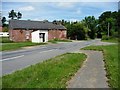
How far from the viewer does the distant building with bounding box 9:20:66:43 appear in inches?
2598

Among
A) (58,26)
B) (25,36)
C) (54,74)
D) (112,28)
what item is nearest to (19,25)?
(25,36)

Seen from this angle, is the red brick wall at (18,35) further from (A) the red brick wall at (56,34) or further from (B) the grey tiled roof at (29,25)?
(A) the red brick wall at (56,34)

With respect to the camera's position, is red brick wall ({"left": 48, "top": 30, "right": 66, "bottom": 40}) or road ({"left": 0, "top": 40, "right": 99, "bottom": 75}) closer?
road ({"left": 0, "top": 40, "right": 99, "bottom": 75})

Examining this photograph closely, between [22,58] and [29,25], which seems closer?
[22,58]

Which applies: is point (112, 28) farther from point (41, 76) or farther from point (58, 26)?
point (41, 76)

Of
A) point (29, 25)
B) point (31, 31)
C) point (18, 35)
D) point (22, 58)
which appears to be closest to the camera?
point (22, 58)

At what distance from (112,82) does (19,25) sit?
5871 cm

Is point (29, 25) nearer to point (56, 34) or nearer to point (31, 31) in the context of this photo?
point (31, 31)

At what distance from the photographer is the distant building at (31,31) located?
66000 millimetres

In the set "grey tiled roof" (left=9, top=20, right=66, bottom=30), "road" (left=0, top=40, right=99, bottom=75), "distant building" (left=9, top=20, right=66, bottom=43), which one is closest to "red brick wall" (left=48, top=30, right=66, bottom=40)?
"distant building" (left=9, top=20, right=66, bottom=43)

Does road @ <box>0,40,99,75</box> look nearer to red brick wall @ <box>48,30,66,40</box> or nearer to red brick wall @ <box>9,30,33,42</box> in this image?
red brick wall @ <box>9,30,33,42</box>

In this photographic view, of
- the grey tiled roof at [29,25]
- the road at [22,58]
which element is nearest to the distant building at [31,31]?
the grey tiled roof at [29,25]

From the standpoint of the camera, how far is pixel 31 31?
225 feet

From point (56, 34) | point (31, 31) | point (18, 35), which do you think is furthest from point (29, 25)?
point (56, 34)
